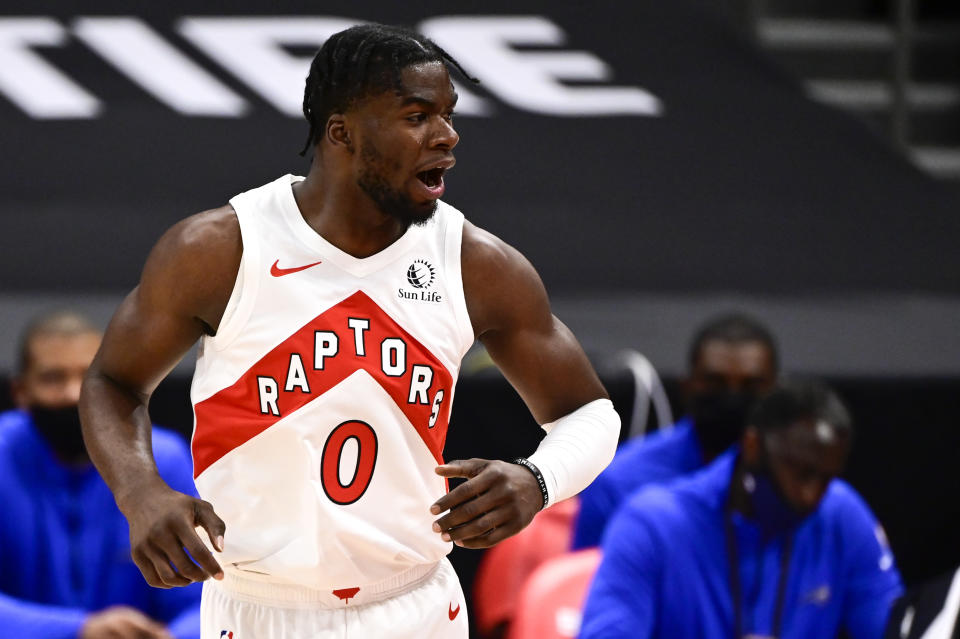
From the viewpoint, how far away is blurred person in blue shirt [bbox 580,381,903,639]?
390 cm

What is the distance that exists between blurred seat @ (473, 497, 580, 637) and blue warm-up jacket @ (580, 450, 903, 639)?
2.17 ft

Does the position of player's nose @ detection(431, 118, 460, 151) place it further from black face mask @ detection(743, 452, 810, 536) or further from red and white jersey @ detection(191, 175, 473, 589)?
black face mask @ detection(743, 452, 810, 536)

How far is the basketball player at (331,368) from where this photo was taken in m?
2.34

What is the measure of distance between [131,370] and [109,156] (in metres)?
3.29

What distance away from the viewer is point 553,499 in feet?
7.87

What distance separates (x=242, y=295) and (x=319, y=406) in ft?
0.68

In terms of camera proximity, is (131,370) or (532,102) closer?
(131,370)

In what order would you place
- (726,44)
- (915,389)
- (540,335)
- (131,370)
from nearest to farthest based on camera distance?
1. (131,370)
2. (540,335)
3. (915,389)
4. (726,44)

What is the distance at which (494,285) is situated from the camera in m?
2.51

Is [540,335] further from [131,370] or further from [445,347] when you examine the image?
[131,370]

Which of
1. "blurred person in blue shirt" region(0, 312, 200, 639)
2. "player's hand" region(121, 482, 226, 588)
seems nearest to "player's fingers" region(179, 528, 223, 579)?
"player's hand" region(121, 482, 226, 588)

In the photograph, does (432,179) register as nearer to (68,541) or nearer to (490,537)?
(490,537)

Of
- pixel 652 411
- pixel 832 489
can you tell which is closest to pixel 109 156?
pixel 652 411

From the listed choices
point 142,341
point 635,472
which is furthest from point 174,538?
point 635,472
